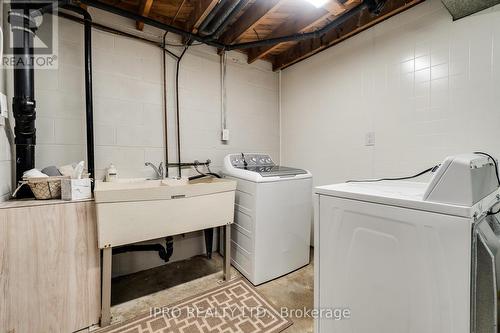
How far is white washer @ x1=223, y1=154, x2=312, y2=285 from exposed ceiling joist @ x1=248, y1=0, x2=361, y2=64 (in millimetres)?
1357

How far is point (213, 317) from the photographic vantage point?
157 cm

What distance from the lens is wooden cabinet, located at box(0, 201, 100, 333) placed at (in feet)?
3.98

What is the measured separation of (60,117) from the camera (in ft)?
5.85

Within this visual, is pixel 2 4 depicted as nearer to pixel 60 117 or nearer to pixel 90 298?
pixel 60 117

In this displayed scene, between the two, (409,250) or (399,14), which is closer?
(409,250)

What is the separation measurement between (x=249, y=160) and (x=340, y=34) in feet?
5.13

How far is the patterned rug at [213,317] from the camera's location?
4.79 feet

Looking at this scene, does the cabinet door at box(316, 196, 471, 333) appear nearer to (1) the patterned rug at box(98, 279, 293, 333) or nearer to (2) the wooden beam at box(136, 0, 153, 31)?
(1) the patterned rug at box(98, 279, 293, 333)

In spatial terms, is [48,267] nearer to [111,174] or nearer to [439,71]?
[111,174]

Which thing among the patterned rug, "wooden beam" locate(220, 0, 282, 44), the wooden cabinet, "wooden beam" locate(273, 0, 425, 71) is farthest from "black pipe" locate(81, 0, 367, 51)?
the patterned rug

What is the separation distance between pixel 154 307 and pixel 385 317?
1554 millimetres

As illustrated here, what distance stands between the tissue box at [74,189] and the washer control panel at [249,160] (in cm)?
128

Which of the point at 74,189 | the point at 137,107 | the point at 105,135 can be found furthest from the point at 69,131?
the point at 74,189

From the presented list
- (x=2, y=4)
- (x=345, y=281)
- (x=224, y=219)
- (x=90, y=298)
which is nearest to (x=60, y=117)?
(x=2, y=4)
